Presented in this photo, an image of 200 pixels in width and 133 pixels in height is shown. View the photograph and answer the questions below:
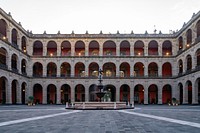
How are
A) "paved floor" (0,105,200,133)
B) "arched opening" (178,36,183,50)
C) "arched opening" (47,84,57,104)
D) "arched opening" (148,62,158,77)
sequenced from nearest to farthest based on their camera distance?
"paved floor" (0,105,200,133) < "arched opening" (178,36,183,50) < "arched opening" (148,62,158,77) < "arched opening" (47,84,57,104)

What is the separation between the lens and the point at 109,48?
54.2m

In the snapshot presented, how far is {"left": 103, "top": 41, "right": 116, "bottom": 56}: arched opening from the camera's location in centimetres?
5211

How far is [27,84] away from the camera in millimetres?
48062

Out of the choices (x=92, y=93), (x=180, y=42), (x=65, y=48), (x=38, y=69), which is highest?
(x=180, y=42)

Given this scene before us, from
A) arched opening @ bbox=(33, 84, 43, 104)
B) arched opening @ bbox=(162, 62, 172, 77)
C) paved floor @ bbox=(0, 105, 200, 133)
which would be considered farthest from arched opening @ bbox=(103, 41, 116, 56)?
paved floor @ bbox=(0, 105, 200, 133)

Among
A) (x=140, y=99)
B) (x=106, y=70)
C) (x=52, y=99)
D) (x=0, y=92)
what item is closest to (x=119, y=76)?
(x=106, y=70)

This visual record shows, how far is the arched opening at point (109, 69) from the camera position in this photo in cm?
5309

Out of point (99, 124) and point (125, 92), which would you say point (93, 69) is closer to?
point (125, 92)

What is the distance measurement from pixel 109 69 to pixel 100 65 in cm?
425

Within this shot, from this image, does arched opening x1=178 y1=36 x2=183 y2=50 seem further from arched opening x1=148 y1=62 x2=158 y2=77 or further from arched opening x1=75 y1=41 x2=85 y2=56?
arched opening x1=75 y1=41 x2=85 y2=56

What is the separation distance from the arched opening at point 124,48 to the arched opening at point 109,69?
3.40 m

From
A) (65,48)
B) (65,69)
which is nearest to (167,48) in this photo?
(65,48)

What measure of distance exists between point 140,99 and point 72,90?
1529 centimetres

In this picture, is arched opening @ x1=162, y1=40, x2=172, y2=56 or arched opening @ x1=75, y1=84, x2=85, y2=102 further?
arched opening @ x1=75, y1=84, x2=85, y2=102
